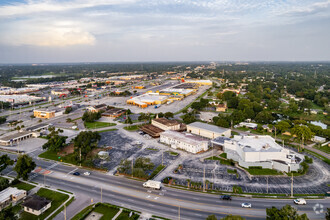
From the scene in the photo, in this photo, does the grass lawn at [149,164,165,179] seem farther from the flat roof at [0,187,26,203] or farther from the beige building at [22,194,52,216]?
the flat roof at [0,187,26,203]

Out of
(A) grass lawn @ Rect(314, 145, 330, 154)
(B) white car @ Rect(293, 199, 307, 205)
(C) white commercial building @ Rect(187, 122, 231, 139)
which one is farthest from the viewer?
(C) white commercial building @ Rect(187, 122, 231, 139)

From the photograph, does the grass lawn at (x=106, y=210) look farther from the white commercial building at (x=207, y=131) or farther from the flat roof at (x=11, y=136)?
the flat roof at (x=11, y=136)

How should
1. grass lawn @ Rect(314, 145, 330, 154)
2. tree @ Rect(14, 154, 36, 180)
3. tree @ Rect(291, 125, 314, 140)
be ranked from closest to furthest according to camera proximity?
tree @ Rect(14, 154, 36, 180), grass lawn @ Rect(314, 145, 330, 154), tree @ Rect(291, 125, 314, 140)

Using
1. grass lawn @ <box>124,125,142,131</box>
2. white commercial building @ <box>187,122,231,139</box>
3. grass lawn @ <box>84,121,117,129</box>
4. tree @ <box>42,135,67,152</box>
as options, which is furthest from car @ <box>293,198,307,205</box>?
grass lawn @ <box>84,121,117,129</box>

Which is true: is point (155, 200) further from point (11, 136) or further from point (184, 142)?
point (11, 136)

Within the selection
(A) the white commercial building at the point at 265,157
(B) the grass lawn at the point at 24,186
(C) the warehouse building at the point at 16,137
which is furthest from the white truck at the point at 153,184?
(C) the warehouse building at the point at 16,137

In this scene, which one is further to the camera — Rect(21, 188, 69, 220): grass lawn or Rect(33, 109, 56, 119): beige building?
Rect(33, 109, 56, 119): beige building

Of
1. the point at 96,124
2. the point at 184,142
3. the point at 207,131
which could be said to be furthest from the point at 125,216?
the point at 96,124
